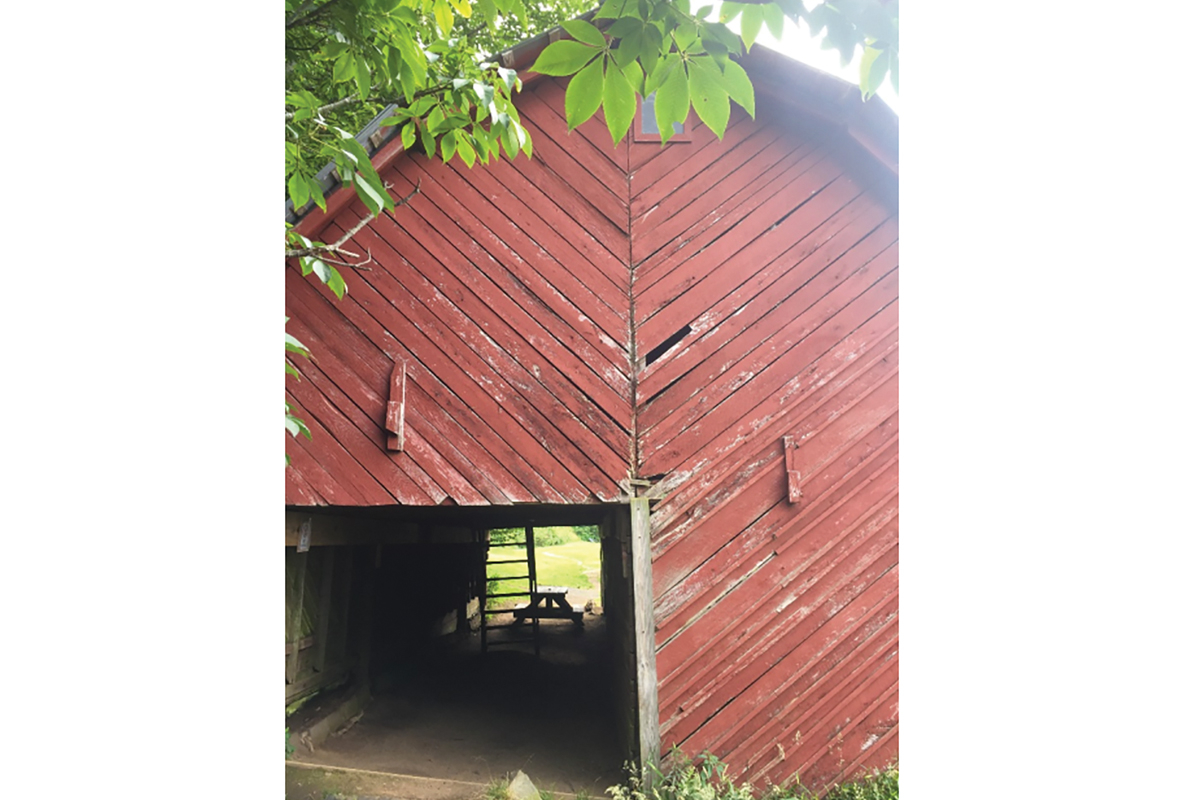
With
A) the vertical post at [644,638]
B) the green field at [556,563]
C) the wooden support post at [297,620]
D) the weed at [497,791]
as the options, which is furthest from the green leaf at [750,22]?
the green field at [556,563]

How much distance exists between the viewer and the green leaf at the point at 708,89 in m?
1.38

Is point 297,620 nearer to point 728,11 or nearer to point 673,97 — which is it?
point 673,97

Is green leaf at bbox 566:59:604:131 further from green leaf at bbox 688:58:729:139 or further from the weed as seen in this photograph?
the weed

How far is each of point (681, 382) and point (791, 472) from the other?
0.86 metres

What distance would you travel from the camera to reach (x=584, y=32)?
4.36ft

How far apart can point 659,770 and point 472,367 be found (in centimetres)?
262

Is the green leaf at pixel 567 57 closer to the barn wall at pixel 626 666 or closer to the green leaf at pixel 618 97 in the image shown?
the green leaf at pixel 618 97

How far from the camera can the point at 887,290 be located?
4.26 m

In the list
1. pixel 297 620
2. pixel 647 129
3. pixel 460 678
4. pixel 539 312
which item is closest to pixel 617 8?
pixel 539 312

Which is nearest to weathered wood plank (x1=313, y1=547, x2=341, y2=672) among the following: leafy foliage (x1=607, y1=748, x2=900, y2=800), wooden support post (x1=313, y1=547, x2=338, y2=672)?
wooden support post (x1=313, y1=547, x2=338, y2=672)

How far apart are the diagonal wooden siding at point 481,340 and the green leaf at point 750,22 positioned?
2.78m

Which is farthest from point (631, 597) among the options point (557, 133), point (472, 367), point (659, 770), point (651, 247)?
point (557, 133)

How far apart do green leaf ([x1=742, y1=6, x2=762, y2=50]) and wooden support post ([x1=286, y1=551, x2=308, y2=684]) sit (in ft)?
17.5
